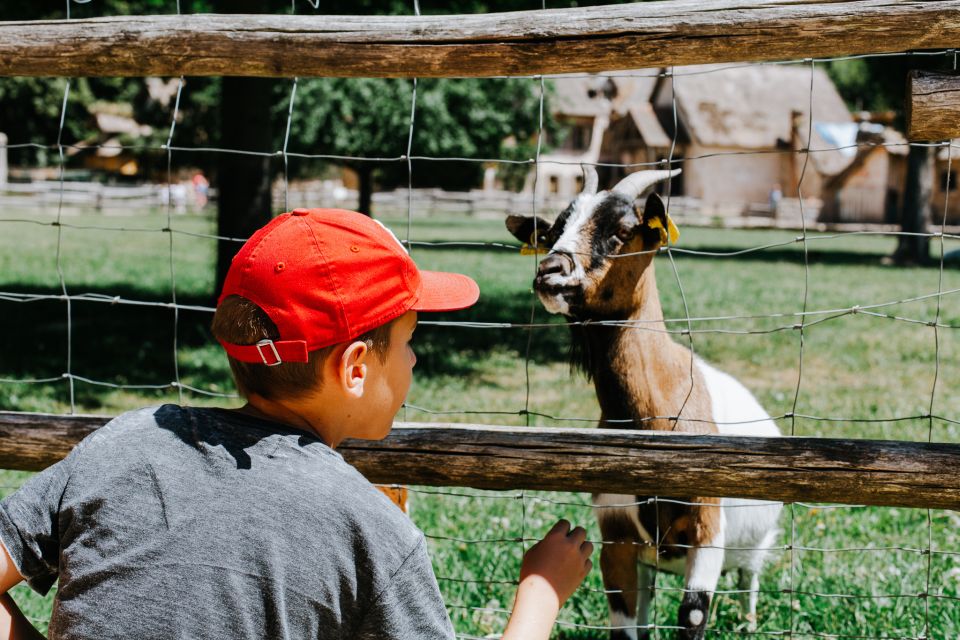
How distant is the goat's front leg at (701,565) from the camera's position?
3311mm

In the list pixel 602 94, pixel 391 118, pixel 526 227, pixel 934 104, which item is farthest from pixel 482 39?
pixel 602 94

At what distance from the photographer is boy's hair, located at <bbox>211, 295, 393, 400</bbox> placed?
166 cm

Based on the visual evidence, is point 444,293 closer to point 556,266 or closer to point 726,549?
point 556,266

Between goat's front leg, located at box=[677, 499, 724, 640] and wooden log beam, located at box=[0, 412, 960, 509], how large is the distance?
69 cm

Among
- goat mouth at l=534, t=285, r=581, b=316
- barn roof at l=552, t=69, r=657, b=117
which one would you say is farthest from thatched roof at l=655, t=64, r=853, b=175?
goat mouth at l=534, t=285, r=581, b=316

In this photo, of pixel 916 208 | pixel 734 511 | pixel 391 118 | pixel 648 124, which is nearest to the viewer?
pixel 734 511

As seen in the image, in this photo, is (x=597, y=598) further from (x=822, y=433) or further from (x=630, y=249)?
(x=822, y=433)

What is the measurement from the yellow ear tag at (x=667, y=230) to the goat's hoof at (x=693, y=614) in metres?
1.20

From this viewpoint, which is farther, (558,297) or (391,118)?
(391,118)

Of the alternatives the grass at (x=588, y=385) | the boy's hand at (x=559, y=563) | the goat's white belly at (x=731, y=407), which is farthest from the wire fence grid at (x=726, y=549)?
the boy's hand at (x=559, y=563)

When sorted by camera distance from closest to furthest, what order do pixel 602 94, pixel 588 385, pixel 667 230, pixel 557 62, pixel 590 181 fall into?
pixel 557 62, pixel 667 230, pixel 590 181, pixel 588 385, pixel 602 94

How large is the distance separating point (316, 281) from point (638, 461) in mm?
1331

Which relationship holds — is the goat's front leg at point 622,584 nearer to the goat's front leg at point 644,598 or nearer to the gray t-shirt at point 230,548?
the goat's front leg at point 644,598

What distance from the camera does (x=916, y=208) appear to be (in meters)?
23.8
